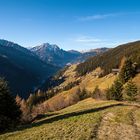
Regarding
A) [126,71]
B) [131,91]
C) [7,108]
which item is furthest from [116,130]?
[126,71]

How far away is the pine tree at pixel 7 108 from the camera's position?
53.0 meters

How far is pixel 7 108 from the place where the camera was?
5534cm

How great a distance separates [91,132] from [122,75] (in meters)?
111

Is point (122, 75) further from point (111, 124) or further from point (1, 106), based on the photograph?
point (111, 124)

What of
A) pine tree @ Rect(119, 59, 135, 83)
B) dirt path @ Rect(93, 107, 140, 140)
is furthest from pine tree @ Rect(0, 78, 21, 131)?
pine tree @ Rect(119, 59, 135, 83)

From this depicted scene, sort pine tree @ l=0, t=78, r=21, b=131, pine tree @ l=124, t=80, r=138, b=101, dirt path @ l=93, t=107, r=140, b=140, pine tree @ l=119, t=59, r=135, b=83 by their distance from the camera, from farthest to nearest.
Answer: pine tree @ l=119, t=59, r=135, b=83 → pine tree @ l=124, t=80, r=138, b=101 → pine tree @ l=0, t=78, r=21, b=131 → dirt path @ l=93, t=107, r=140, b=140

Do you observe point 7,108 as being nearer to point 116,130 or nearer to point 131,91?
point 116,130

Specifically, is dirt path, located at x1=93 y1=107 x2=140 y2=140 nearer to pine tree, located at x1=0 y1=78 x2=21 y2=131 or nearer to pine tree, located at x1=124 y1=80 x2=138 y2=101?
pine tree, located at x1=0 y1=78 x2=21 y2=131

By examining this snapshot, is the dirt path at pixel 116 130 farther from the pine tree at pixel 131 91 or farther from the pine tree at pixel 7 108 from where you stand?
the pine tree at pixel 131 91

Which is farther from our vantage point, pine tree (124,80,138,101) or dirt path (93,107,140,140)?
pine tree (124,80,138,101)

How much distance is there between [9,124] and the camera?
52219 millimetres

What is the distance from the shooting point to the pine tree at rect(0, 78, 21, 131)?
52984 mm

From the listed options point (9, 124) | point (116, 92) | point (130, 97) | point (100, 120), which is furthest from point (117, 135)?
point (116, 92)

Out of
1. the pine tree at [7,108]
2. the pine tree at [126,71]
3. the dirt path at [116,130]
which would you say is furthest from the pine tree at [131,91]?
the dirt path at [116,130]
